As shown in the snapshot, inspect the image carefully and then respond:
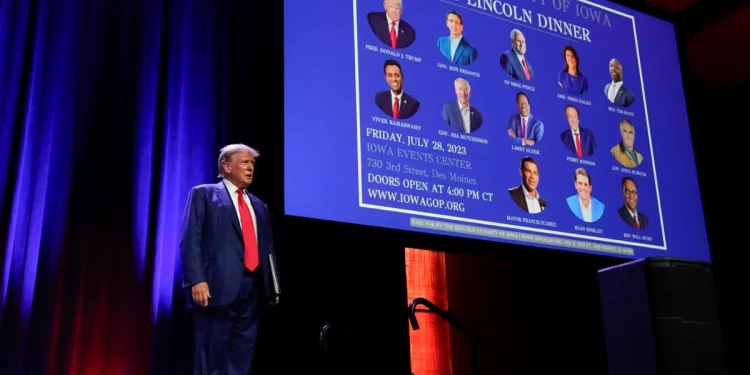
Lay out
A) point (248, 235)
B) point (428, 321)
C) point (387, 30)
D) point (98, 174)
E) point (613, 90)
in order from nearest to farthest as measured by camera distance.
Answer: point (248, 235) → point (98, 174) → point (387, 30) → point (613, 90) → point (428, 321)

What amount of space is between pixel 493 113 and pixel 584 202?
67 cm

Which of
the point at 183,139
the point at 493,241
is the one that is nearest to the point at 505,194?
the point at 493,241

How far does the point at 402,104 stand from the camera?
13.5ft

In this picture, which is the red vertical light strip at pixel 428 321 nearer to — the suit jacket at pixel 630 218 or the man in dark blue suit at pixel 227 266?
the suit jacket at pixel 630 218

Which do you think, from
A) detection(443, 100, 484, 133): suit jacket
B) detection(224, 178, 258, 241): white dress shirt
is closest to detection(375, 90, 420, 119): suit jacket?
detection(443, 100, 484, 133): suit jacket

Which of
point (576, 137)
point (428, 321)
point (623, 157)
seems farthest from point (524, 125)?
point (428, 321)

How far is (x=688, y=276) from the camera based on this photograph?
2.44 m

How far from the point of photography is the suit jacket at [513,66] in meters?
4.52

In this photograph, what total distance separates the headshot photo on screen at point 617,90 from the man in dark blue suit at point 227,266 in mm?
2266

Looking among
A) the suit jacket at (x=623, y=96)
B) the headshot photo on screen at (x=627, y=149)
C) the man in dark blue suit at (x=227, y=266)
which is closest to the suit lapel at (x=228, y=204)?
the man in dark blue suit at (x=227, y=266)

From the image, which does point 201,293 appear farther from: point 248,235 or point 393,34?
point 393,34

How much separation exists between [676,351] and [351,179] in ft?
6.02

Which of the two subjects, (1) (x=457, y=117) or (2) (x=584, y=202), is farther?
(2) (x=584, y=202)

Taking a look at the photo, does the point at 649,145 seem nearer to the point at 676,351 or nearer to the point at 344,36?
the point at 344,36
